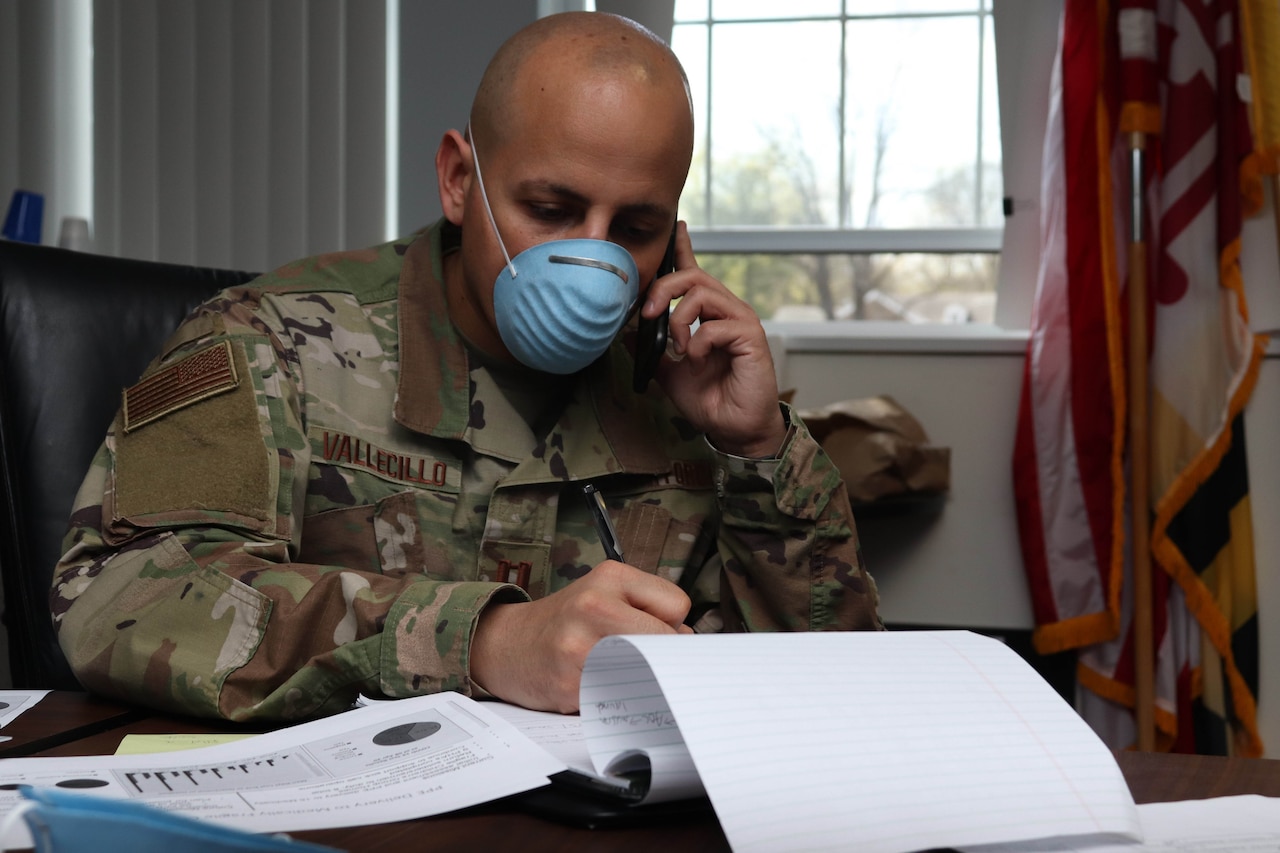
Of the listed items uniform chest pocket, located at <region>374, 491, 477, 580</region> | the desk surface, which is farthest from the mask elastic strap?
the desk surface

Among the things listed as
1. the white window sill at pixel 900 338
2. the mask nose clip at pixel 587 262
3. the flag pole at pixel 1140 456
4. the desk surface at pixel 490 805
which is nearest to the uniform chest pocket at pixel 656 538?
the mask nose clip at pixel 587 262

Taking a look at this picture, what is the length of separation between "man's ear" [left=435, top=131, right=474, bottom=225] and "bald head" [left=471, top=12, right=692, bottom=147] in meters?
0.05

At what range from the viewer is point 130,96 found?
2.51 metres

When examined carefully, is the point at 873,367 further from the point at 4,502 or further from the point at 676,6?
the point at 4,502

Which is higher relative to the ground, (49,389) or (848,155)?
(848,155)

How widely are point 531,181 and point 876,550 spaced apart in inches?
59.2

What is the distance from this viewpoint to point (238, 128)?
2475mm

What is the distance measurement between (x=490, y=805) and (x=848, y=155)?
224 centimetres

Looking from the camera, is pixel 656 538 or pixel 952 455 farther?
pixel 952 455

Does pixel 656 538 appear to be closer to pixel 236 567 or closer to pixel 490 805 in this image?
pixel 236 567

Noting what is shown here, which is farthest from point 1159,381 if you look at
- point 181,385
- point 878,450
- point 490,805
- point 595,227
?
point 490,805

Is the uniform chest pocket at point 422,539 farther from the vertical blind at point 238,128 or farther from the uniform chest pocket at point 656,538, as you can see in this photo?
the vertical blind at point 238,128

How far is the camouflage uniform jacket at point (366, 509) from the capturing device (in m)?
0.76

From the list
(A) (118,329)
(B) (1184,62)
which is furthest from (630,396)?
(B) (1184,62)
